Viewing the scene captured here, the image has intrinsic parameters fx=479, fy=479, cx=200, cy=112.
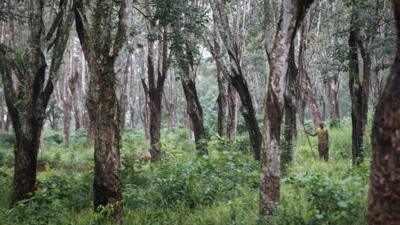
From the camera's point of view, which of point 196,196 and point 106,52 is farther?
point 196,196

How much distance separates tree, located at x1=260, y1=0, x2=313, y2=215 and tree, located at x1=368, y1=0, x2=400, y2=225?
293 cm

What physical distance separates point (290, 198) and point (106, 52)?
3.48m

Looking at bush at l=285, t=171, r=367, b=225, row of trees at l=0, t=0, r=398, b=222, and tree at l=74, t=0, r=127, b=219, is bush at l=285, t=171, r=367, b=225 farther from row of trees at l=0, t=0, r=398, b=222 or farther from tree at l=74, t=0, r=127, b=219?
tree at l=74, t=0, r=127, b=219

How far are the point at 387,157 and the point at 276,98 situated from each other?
3.20m

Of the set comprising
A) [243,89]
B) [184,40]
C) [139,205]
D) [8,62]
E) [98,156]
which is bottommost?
[139,205]

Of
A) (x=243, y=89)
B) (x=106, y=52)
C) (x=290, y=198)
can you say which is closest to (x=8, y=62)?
(x=106, y=52)

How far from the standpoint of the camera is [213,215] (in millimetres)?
6785

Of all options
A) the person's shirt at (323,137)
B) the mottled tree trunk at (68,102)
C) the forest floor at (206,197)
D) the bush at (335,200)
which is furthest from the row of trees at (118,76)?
the mottled tree trunk at (68,102)

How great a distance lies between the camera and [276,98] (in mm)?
6324

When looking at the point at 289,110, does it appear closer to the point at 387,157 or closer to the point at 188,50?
the point at 188,50

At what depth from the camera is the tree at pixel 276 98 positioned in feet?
20.4

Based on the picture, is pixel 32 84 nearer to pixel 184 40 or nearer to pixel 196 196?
pixel 196 196

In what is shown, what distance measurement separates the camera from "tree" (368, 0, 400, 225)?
312 centimetres

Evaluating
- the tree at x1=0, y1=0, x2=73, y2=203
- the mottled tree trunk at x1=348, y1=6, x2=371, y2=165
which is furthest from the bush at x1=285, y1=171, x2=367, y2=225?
the mottled tree trunk at x1=348, y1=6, x2=371, y2=165
